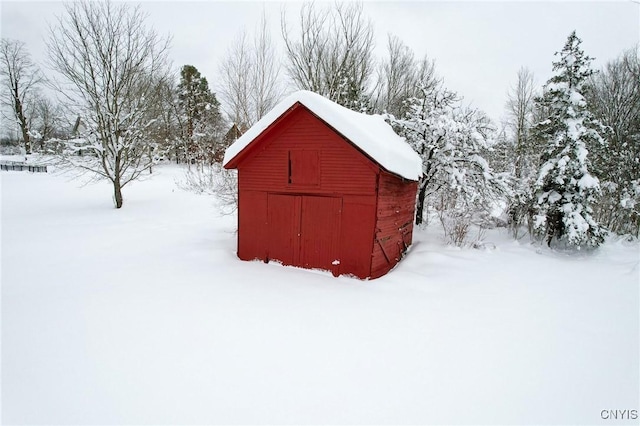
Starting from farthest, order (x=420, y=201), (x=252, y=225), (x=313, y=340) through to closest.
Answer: (x=420, y=201), (x=252, y=225), (x=313, y=340)

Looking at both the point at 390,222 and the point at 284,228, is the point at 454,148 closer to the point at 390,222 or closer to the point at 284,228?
the point at 390,222

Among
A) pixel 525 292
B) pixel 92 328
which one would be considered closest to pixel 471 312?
pixel 525 292

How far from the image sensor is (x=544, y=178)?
9.80m

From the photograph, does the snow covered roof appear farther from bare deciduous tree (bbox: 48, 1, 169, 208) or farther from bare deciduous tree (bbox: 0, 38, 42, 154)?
bare deciduous tree (bbox: 0, 38, 42, 154)

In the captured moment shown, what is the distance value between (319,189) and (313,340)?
3.86 m

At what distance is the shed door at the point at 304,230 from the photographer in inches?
297

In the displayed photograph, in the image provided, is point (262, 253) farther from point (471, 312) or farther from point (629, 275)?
point (629, 275)

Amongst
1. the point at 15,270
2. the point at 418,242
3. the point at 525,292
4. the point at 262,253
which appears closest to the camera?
the point at 525,292

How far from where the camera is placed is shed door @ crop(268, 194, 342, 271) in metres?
7.54

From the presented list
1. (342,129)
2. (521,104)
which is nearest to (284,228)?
(342,129)

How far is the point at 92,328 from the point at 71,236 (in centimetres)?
807

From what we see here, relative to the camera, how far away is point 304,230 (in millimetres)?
7855

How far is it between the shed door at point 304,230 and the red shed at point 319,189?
0.03 metres

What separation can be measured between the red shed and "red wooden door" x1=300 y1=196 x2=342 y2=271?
25 mm
